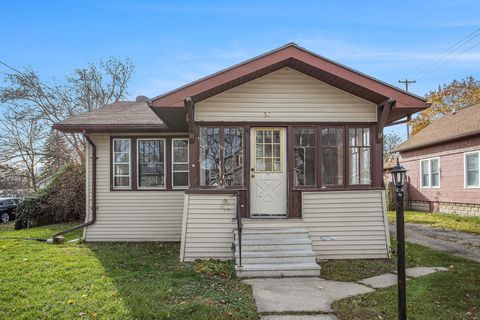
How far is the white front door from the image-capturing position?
7.21 meters

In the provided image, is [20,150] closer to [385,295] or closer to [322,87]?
[322,87]

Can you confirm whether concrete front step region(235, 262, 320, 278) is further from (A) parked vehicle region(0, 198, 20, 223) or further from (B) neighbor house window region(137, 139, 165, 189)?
(A) parked vehicle region(0, 198, 20, 223)

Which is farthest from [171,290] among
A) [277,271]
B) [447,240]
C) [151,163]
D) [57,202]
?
[57,202]

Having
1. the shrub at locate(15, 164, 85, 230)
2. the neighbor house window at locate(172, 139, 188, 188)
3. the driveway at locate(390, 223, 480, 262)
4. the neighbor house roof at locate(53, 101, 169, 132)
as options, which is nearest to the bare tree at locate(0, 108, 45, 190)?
the shrub at locate(15, 164, 85, 230)

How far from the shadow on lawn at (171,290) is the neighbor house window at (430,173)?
44.1 ft

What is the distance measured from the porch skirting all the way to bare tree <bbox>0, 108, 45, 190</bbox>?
17.3m

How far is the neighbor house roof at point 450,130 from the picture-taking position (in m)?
13.4

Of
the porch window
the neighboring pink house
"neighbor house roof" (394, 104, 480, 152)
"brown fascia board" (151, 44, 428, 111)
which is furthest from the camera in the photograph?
"neighbor house roof" (394, 104, 480, 152)

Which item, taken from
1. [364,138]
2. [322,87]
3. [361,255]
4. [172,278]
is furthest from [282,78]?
[172,278]

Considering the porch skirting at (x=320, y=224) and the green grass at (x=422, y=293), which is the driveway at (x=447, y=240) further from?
the porch skirting at (x=320, y=224)

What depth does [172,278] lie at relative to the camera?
18.2ft

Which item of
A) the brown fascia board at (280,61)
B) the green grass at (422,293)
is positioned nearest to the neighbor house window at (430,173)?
the green grass at (422,293)

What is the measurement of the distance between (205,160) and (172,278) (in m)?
2.52

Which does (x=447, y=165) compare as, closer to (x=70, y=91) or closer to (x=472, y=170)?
(x=472, y=170)
